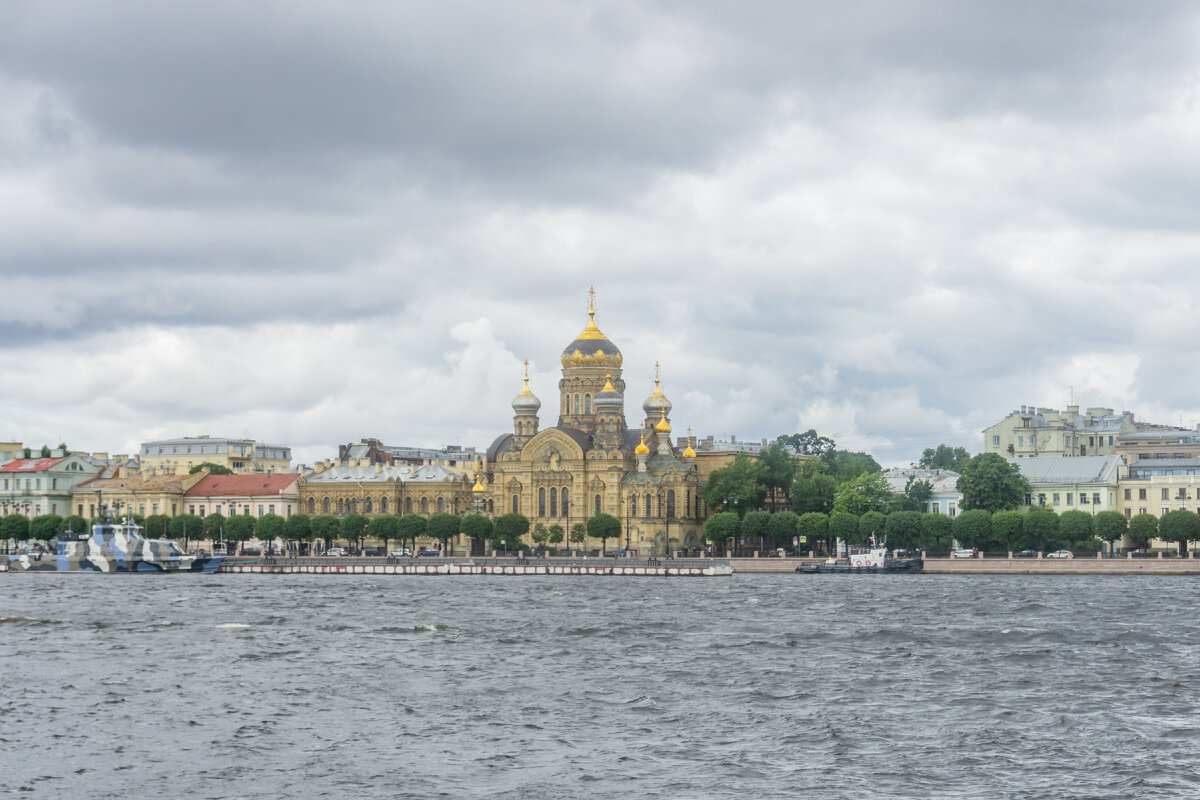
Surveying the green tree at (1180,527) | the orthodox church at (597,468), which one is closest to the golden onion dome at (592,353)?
the orthodox church at (597,468)

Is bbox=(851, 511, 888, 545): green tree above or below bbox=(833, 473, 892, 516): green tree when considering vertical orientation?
below

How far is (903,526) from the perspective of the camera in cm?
10944

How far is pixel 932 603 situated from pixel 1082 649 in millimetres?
22139

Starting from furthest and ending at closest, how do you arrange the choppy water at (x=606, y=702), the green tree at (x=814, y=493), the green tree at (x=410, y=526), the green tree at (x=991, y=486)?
the green tree at (x=410, y=526)
the green tree at (x=814, y=493)
the green tree at (x=991, y=486)
the choppy water at (x=606, y=702)

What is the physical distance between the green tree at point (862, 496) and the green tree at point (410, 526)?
110 feet

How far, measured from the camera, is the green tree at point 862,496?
11719 centimetres

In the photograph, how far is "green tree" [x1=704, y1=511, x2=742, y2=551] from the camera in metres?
120

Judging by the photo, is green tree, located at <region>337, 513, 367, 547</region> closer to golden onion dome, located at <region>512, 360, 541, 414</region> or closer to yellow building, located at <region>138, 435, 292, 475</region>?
golden onion dome, located at <region>512, 360, 541, 414</region>

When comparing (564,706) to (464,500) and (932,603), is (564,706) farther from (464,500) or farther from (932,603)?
(464,500)

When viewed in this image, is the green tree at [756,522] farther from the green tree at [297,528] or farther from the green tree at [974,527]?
the green tree at [297,528]

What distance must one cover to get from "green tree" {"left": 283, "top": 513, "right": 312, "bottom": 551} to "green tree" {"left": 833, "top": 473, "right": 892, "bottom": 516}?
43.5m

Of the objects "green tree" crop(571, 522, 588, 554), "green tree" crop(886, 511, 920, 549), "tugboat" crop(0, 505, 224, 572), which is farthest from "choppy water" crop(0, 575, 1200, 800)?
"green tree" crop(571, 522, 588, 554)

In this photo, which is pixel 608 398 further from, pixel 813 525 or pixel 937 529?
pixel 937 529

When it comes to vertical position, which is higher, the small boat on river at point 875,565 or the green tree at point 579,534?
the green tree at point 579,534
